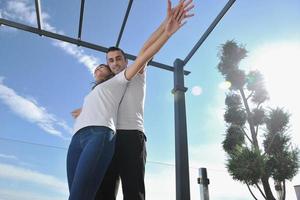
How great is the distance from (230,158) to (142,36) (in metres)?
9.49

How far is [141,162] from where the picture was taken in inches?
40.3

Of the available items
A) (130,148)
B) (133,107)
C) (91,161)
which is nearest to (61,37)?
(133,107)

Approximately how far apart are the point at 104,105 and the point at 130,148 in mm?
195

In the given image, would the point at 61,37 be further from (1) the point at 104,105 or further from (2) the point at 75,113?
(1) the point at 104,105

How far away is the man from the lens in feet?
3.29

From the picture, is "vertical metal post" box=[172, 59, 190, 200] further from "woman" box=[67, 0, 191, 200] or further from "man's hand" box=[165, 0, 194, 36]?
"man's hand" box=[165, 0, 194, 36]

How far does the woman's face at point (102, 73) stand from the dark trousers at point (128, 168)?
31 centimetres

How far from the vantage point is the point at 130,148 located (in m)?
1.02

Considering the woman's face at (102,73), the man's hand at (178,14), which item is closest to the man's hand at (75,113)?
the woman's face at (102,73)

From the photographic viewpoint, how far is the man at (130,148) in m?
1.00

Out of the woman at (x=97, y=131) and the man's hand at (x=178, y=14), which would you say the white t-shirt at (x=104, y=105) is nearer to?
the woman at (x=97, y=131)

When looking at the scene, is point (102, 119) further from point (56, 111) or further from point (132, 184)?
point (56, 111)

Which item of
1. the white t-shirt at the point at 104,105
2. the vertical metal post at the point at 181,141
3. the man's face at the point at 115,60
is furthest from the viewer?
the vertical metal post at the point at 181,141

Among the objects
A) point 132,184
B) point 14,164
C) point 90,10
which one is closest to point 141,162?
point 132,184
